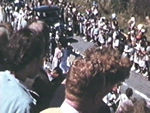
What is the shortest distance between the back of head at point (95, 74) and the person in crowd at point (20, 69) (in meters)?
0.29

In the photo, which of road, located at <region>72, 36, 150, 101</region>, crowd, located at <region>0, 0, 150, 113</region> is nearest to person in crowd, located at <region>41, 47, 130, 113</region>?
crowd, located at <region>0, 0, 150, 113</region>

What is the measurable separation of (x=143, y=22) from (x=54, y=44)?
38.0 feet

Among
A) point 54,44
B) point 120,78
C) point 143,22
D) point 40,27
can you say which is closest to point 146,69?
point 54,44

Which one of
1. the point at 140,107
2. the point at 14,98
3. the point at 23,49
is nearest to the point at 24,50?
the point at 23,49

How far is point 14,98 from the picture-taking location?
11.3ft

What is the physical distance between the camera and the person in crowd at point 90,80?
335 cm

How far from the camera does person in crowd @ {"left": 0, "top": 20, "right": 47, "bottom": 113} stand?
3.43m

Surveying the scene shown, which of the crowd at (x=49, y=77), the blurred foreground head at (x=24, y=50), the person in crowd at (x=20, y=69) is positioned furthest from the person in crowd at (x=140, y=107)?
the blurred foreground head at (x=24, y=50)

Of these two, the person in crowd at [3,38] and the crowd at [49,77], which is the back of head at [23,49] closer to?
the crowd at [49,77]

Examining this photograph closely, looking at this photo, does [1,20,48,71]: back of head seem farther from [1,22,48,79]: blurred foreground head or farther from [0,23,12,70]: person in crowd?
[0,23,12,70]: person in crowd

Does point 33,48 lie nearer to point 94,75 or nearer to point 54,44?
point 94,75

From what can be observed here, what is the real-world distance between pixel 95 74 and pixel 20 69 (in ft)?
2.11

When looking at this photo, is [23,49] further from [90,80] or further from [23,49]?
[90,80]

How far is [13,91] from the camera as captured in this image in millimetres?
3510
